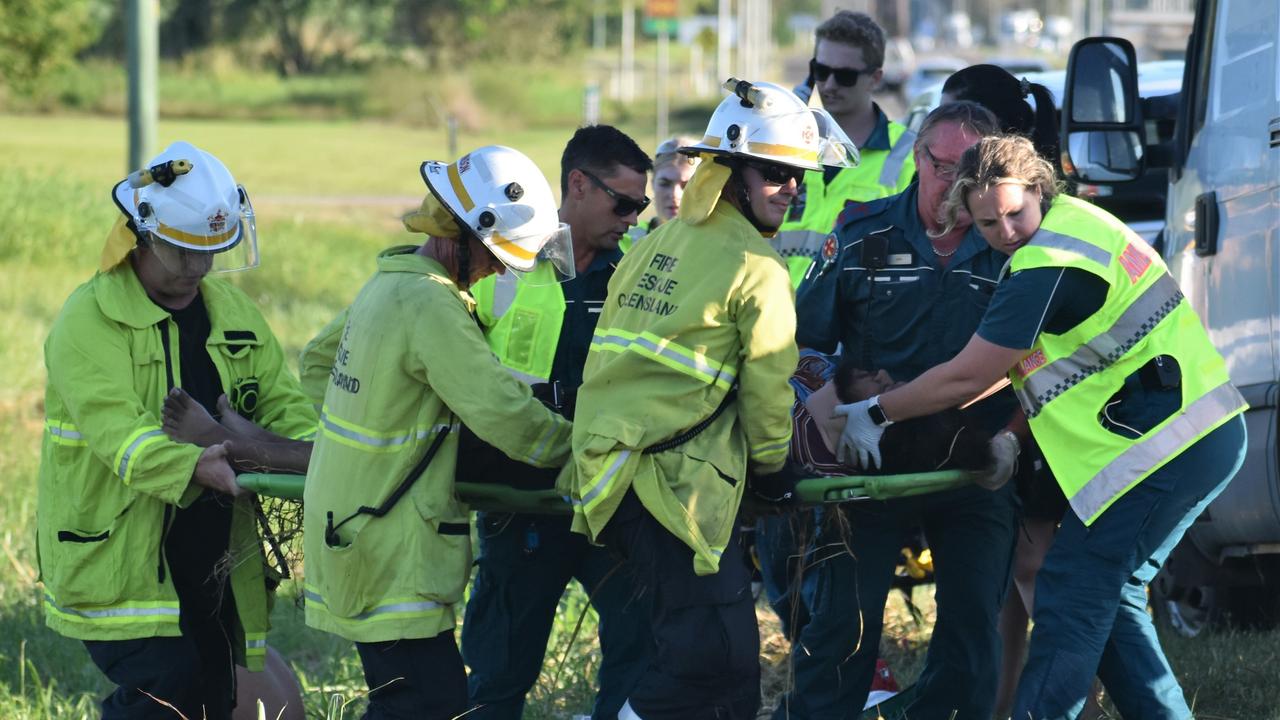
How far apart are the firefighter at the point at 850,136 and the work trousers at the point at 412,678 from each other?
2308mm

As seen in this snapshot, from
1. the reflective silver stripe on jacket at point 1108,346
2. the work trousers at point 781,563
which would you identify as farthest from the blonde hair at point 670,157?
the reflective silver stripe on jacket at point 1108,346

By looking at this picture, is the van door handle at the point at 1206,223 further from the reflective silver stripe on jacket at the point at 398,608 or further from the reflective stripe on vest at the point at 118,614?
the reflective stripe on vest at the point at 118,614

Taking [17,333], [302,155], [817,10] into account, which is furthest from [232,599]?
[817,10]

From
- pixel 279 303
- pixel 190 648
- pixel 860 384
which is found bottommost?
pixel 279 303

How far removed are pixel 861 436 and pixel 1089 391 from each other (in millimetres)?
614

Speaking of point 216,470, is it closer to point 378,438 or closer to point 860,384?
point 378,438

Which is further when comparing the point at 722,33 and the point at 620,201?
the point at 722,33

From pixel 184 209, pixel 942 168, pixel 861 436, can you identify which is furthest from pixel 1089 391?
pixel 184 209

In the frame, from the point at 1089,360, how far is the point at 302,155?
1341 inches

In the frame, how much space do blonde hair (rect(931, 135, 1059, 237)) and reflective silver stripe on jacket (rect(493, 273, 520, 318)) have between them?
1.46 m

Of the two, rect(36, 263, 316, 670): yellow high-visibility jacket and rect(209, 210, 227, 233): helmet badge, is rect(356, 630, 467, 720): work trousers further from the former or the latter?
rect(209, 210, 227, 233): helmet badge

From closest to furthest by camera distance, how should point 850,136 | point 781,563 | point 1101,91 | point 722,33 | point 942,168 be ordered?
point 942,168 < point 781,563 < point 1101,91 < point 850,136 < point 722,33

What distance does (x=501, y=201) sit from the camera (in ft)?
13.7

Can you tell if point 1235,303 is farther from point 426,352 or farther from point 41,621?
point 41,621
